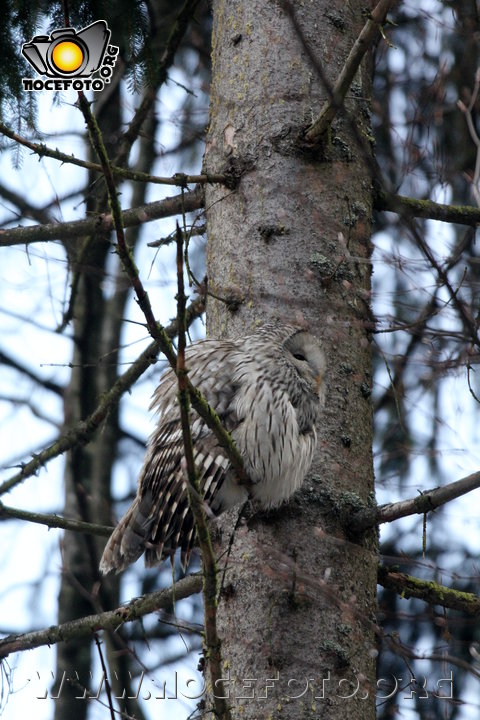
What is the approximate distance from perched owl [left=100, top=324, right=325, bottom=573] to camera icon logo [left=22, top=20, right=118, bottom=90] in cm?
146

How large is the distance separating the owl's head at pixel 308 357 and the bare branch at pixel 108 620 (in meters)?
0.78

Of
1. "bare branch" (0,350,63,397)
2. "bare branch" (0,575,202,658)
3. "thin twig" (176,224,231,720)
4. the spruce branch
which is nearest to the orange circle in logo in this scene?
the spruce branch

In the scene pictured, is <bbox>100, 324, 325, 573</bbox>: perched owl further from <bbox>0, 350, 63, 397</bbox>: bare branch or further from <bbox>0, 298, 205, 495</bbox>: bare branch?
<bbox>0, 350, 63, 397</bbox>: bare branch

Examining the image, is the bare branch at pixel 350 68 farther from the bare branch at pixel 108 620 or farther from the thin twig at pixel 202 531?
the bare branch at pixel 108 620

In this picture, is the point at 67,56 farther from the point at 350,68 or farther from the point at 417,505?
the point at 417,505

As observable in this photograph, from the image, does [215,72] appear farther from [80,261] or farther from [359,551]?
[359,551]

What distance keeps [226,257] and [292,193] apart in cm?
33

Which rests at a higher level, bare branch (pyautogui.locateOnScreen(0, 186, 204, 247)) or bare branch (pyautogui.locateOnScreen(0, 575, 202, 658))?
bare branch (pyautogui.locateOnScreen(0, 186, 204, 247))

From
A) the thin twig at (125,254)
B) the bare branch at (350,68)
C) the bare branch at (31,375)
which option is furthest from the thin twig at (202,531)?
the bare branch at (31,375)

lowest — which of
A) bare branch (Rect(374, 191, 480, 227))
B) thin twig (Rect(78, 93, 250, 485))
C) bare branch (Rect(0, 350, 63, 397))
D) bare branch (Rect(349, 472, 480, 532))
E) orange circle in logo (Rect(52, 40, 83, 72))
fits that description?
bare branch (Rect(349, 472, 480, 532))

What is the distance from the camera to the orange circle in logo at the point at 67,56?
399cm

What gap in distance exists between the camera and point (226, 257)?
3.39 meters

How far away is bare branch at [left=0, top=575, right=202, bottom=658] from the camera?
322 cm

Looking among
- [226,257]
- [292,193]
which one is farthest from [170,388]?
[292,193]
